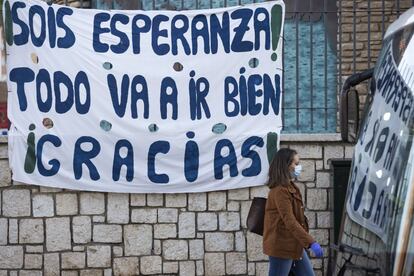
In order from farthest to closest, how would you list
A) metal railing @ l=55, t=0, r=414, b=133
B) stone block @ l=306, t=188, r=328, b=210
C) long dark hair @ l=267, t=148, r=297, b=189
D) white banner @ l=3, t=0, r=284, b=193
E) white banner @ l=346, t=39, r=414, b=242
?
metal railing @ l=55, t=0, r=414, b=133 < stone block @ l=306, t=188, r=328, b=210 < white banner @ l=3, t=0, r=284, b=193 < long dark hair @ l=267, t=148, r=297, b=189 < white banner @ l=346, t=39, r=414, b=242

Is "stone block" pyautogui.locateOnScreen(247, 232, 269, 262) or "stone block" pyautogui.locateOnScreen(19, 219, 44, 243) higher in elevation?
"stone block" pyautogui.locateOnScreen(19, 219, 44, 243)

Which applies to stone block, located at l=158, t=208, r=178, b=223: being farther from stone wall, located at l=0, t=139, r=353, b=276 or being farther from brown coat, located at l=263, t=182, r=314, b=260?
brown coat, located at l=263, t=182, r=314, b=260

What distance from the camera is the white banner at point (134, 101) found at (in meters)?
9.49

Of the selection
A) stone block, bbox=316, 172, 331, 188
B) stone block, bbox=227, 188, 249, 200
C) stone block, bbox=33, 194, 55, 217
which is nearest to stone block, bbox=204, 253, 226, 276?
stone block, bbox=227, 188, 249, 200

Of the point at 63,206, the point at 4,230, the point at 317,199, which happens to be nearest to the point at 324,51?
the point at 317,199

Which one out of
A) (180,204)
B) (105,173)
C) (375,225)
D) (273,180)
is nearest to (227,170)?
(180,204)

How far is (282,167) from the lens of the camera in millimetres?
7727

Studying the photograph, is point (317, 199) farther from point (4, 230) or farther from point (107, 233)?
point (4, 230)

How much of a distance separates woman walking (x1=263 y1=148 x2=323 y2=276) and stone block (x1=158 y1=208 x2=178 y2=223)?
1.76 meters

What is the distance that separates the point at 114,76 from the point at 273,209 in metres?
2.42

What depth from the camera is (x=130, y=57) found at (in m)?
9.52

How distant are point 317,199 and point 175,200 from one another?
1.34 m

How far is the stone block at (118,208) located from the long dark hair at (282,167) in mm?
2165

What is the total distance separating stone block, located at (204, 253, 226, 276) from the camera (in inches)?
376
